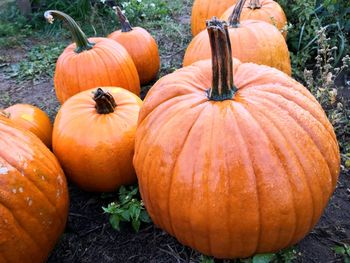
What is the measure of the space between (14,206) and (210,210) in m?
0.88

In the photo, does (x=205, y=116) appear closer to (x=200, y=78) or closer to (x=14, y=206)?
(x=200, y=78)

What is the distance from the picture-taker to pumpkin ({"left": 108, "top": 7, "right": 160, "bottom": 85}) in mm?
3672

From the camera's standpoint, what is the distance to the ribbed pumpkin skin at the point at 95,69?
9.98ft

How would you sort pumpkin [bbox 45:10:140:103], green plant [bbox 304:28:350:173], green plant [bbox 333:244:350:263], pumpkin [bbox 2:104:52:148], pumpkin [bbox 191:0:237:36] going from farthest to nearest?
pumpkin [bbox 191:0:237:36]
pumpkin [bbox 45:10:140:103]
pumpkin [bbox 2:104:52:148]
green plant [bbox 304:28:350:173]
green plant [bbox 333:244:350:263]

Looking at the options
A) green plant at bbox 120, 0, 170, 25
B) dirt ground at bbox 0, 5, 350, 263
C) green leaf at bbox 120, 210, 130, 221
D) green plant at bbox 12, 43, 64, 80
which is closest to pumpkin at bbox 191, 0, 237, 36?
green plant at bbox 120, 0, 170, 25

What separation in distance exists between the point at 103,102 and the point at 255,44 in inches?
43.8

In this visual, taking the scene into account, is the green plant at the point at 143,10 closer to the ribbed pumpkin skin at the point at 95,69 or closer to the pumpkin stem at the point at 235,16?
the ribbed pumpkin skin at the point at 95,69

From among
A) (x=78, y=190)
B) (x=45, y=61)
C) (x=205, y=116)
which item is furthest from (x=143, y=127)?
(x=45, y=61)

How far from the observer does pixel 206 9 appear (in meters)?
4.03

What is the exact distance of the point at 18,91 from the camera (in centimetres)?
429

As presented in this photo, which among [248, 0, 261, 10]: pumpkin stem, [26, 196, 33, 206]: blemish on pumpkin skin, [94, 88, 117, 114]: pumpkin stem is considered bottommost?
[26, 196, 33, 206]: blemish on pumpkin skin

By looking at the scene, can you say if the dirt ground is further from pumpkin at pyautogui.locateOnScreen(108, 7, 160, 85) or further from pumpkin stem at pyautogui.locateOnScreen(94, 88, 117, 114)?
pumpkin at pyautogui.locateOnScreen(108, 7, 160, 85)

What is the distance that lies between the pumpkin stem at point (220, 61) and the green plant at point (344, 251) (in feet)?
3.20

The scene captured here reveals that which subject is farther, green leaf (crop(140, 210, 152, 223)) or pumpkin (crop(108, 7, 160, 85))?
pumpkin (crop(108, 7, 160, 85))
